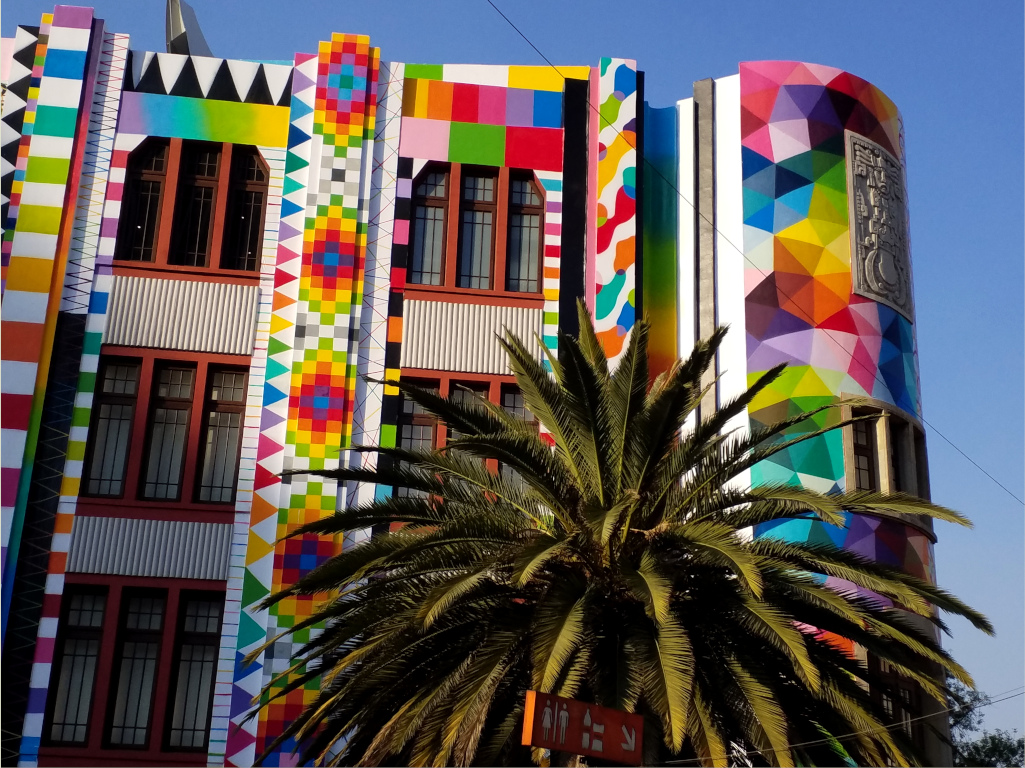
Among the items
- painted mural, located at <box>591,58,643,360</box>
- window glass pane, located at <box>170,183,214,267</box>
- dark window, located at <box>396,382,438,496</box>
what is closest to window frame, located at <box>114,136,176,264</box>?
window glass pane, located at <box>170,183,214,267</box>

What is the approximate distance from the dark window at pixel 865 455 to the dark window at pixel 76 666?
13.3 m

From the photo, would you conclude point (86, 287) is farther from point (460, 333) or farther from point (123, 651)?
point (460, 333)

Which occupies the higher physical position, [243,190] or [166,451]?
[243,190]


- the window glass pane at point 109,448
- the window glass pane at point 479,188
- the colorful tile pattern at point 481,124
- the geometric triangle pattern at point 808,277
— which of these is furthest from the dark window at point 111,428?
the geometric triangle pattern at point 808,277

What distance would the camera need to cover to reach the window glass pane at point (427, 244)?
2547cm

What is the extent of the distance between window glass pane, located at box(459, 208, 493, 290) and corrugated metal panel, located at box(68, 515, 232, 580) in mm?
6549

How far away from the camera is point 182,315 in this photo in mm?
24359

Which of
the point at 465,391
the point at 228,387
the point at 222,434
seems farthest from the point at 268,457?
the point at 465,391

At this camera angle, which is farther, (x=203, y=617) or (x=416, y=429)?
(x=416, y=429)

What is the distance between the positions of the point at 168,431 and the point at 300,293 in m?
3.42

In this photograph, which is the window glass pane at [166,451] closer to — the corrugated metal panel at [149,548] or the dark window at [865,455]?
the corrugated metal panel at [149,548]

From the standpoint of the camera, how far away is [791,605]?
1730cm

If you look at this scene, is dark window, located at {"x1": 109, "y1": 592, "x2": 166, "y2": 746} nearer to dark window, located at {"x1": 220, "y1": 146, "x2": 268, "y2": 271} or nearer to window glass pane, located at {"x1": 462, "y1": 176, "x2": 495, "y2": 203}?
dark window, located at {"x1": 220, "y1": 146, "x2": 268, "y2": 271}

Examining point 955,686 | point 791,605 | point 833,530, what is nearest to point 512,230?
point 833,530
